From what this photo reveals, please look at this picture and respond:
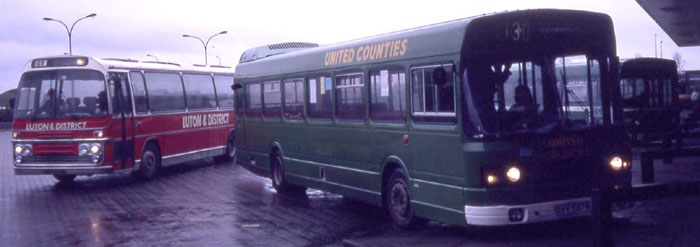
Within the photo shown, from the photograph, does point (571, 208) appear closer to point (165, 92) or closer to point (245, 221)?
point (245, 221)

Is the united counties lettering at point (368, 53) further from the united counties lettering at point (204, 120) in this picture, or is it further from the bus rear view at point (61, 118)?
the united counties lettering at point (204, 120)

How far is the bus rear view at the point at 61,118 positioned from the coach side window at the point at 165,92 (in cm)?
236

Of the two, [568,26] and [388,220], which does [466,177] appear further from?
[388,220]

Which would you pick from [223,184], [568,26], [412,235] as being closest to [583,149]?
[568,26]

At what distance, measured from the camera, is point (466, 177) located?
32.8ft

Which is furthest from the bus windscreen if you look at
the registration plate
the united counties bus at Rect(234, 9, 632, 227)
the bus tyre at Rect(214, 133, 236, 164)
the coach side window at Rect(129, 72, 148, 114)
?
the registration plate

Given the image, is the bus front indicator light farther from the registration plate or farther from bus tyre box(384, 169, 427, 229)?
bus tyre box(384, 169, 427, 229)

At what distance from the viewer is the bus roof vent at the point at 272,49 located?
58.7 feet

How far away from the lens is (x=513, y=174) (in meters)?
9.95

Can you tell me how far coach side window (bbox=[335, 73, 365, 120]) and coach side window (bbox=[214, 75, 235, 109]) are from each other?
12150mm

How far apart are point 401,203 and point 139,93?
10.8 meters

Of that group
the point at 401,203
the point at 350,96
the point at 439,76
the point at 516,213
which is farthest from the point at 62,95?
the point at 516,213

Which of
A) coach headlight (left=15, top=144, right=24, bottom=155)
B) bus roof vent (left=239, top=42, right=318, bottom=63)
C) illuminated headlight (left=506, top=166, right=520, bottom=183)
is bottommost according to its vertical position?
illuminated headlight (left=506, top=166, right=520, bottom=183)

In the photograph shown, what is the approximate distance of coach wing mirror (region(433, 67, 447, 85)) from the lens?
33.6 ft
